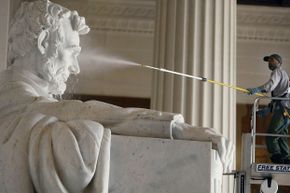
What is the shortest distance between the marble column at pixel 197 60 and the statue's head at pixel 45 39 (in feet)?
15.3

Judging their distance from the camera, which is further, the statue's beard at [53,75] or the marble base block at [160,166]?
the statue's beard at [53,75]

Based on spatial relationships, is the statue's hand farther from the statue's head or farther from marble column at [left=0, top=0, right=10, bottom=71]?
marble column at [left=0, top=0, right=10, bottom=71]

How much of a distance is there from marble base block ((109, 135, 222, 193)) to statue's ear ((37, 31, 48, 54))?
2.22ft

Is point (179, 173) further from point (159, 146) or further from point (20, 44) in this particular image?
point (20, 44)

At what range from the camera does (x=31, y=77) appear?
395 cm

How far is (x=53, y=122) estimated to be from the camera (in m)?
3.55

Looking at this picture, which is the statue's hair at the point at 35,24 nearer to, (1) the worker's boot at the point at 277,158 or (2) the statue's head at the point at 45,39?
(2) the statue's head at the point at 45,39

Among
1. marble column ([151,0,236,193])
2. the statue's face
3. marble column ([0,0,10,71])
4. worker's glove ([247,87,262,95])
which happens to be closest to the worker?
worker's glove ([247,87,262,95])

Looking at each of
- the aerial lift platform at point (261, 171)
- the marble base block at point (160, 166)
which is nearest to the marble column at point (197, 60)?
the aerial lift platform at point (261, 171)

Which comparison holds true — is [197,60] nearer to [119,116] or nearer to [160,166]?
[119,116]

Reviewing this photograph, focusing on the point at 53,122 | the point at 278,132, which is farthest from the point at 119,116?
the point at 278,132

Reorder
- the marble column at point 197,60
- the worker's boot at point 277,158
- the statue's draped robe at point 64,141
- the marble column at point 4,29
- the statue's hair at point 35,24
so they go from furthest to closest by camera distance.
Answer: the marble column at point 4,29 → the marble column at point 197,60 → the worker's boot at point 277,158 → the statue's hair at point 35,24 → the statue's draped robe at point 64,141

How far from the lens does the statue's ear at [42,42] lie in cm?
392

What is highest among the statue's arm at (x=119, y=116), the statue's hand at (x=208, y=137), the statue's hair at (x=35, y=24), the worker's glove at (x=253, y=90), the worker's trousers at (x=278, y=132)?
the statue's hair at (x=35, y=24)
